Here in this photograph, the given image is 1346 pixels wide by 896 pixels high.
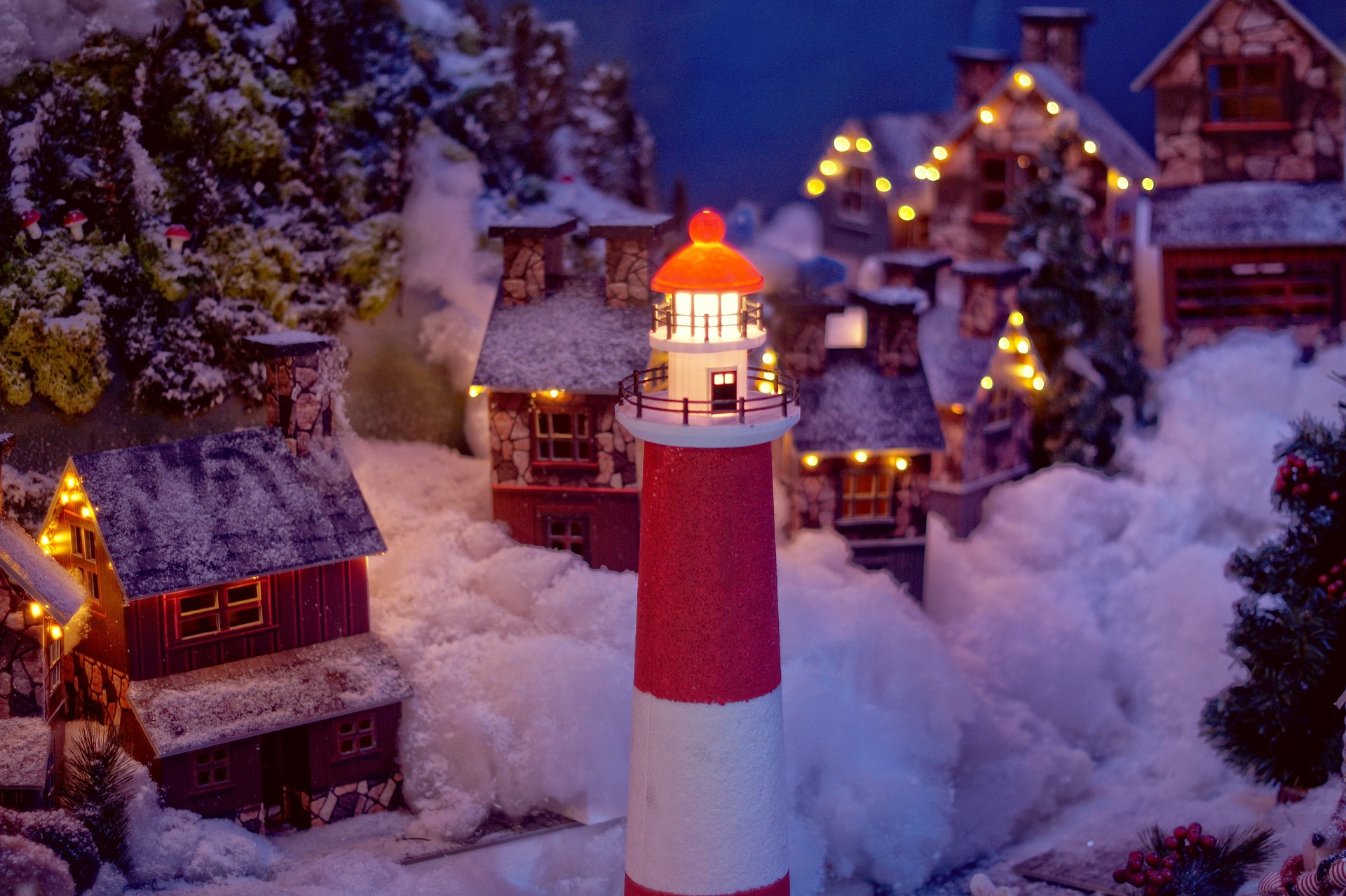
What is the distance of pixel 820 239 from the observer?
98.9 ft

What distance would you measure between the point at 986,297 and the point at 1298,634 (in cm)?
744

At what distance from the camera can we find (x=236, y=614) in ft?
54.8

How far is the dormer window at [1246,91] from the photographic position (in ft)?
83.4

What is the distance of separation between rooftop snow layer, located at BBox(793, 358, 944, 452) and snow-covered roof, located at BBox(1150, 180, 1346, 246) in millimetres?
6685

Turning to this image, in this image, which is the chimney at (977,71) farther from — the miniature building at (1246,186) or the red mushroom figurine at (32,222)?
the red mushroom figurine at (32,222)

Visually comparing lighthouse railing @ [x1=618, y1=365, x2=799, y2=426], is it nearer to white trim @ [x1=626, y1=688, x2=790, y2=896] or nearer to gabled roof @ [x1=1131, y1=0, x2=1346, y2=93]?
white trim @ [x1=626, y1=688, x2=790, y2=896]

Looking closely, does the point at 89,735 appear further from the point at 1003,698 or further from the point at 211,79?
the point at 1003,698

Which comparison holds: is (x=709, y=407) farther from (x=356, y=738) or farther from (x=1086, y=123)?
(x=1086, y=123)

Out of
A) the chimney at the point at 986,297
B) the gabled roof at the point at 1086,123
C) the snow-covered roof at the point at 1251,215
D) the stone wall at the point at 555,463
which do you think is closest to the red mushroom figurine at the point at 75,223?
the stone wall at the point at 555,463

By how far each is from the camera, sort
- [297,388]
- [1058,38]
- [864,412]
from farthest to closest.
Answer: [1058,38] → [864,412] → [297,388]

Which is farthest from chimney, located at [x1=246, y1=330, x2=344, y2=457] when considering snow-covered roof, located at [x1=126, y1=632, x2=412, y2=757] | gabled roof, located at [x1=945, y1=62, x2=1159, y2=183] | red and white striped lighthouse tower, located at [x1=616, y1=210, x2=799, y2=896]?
gabled roof, located at [x1=945, y1=62, x2=1159, y2=183]

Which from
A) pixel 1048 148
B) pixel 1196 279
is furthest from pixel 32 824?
pixel 1196 279

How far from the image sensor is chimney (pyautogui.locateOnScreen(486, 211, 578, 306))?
19766 mm

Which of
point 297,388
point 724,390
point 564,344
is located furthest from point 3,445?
point 724,390
